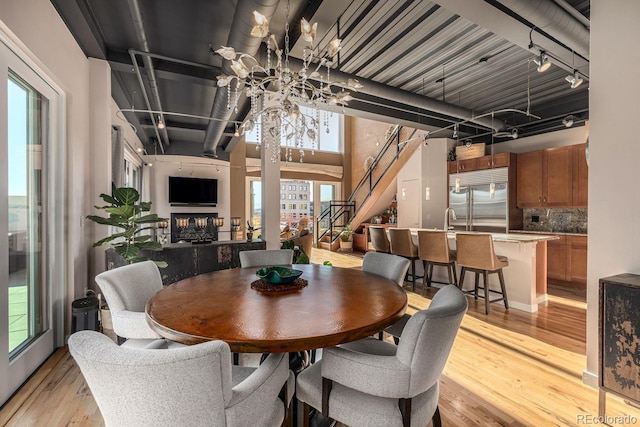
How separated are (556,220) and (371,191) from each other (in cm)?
432

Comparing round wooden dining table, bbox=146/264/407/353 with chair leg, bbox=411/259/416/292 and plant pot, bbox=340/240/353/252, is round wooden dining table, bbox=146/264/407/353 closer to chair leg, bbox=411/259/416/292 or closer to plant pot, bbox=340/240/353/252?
chair leg, bbox=411/259/416/292

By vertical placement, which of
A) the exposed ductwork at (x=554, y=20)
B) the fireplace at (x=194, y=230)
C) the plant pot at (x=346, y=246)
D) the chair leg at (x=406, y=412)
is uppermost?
the exposed ductwork at (x=554, y=20)

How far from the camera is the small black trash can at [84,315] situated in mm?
2645

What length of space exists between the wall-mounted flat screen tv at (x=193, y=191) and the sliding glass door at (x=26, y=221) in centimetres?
529

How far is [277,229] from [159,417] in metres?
3.01

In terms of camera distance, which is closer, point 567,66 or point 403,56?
point 567,66

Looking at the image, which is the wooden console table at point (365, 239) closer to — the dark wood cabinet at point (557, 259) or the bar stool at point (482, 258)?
the dark wood cabinet at point (557, 259)

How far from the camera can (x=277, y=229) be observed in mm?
3885

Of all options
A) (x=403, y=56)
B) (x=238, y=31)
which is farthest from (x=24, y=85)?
(x=403, y=56)

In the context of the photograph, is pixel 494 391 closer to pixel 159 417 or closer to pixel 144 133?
pixel 159 417

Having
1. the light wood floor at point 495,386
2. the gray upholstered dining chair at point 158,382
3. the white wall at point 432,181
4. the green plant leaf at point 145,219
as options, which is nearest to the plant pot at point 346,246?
the white wall at point 432,181

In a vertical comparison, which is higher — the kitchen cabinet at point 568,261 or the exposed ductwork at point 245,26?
the exposed ductwork at point 245,26

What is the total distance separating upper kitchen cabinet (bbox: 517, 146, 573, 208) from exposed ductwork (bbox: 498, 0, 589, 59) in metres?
2.82

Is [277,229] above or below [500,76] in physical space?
below
